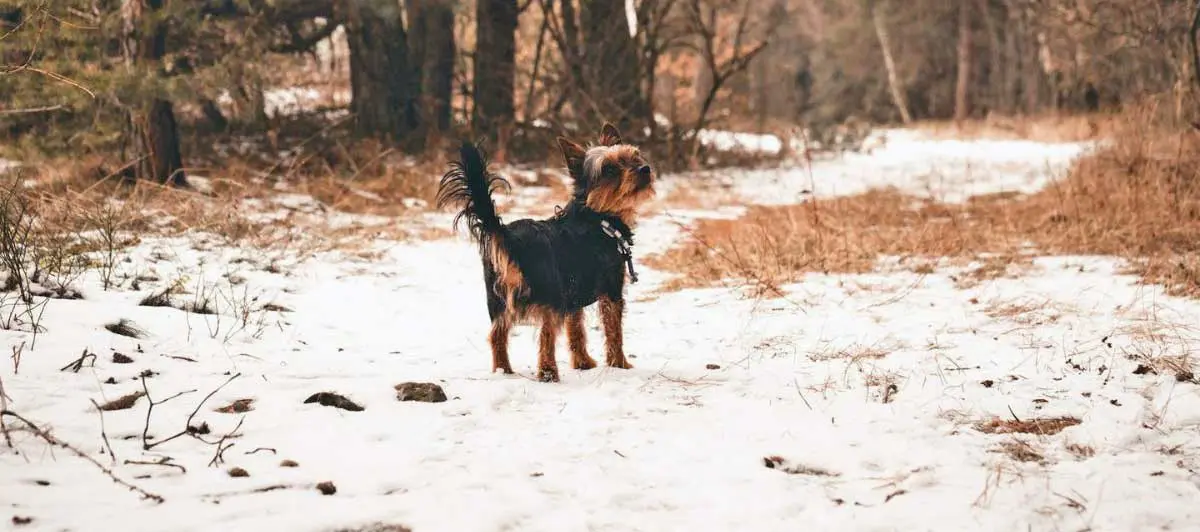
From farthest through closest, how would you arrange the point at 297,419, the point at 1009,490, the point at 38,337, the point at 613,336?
the point at 613,336 < the point at 38,337 < the point at 297,419 < the point at 1009,490

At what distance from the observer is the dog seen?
4172 millimetres

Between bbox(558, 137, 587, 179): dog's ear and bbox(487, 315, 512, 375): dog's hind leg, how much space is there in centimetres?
91

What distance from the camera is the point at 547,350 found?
4371 millimetres

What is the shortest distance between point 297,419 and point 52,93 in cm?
577

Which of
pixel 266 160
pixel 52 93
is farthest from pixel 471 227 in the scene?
pixel 266 160

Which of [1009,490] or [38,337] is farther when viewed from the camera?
[38,337]

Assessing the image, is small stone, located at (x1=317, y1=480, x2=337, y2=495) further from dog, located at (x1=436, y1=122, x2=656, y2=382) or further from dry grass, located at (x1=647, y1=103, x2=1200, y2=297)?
dry grass, located at (x1=647, y1=103, x2=1200, y2=297)

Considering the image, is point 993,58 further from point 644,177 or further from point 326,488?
point 326,488

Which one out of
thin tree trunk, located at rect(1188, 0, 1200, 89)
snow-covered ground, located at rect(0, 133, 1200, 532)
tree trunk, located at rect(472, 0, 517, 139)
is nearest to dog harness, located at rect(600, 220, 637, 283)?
snow-covered ground, located at rect(0, 133, 1200, 532)

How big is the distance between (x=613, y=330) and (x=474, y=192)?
1122 millimetres

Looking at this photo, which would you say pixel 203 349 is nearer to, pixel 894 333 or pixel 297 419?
pixel 297 419

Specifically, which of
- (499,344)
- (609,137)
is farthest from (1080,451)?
(609,137)

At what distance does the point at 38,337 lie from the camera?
3.99m

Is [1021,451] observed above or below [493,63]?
below
